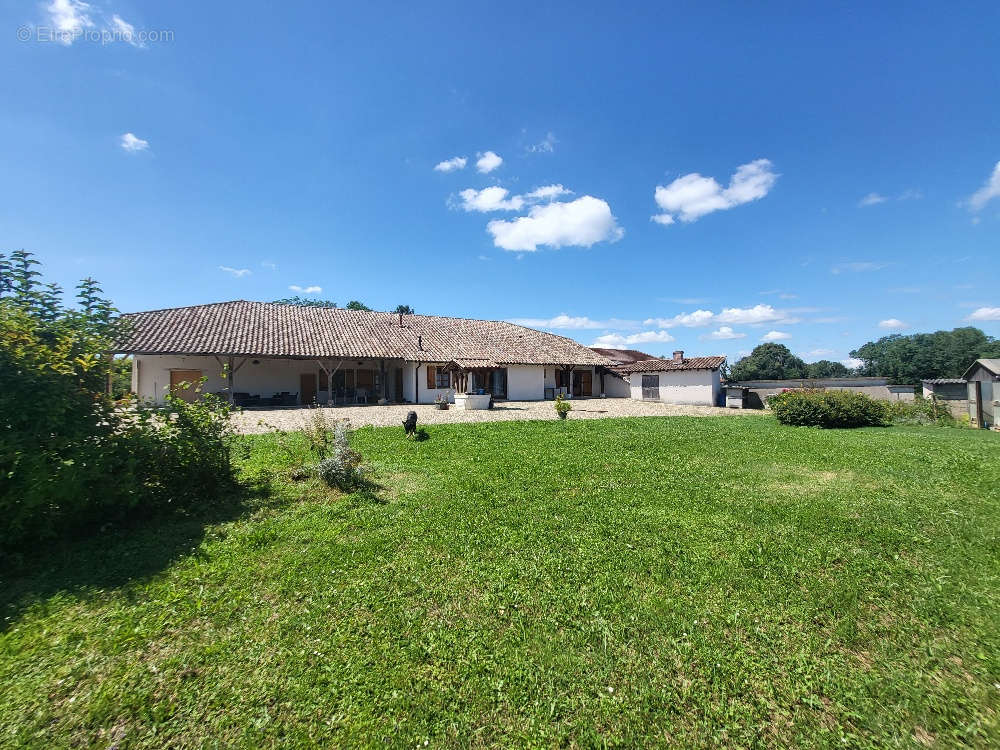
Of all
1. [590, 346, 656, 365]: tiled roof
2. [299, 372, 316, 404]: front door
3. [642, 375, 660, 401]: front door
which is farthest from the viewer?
[590, 346, 656, 365]: tiled roof

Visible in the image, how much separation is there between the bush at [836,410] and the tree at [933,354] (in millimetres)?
53363

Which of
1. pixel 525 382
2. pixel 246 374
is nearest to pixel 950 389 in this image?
pixel 525 382

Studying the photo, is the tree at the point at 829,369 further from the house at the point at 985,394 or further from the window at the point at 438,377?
the window at the point at 438,377

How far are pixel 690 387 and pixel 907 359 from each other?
67.1m

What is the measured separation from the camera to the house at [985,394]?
13664 millimetres

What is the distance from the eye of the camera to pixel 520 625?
3.06 meters

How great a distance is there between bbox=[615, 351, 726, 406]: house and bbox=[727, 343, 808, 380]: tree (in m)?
45.1

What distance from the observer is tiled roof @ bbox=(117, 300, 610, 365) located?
1858cm

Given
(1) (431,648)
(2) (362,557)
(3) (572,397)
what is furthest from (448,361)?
(1) (431,648)

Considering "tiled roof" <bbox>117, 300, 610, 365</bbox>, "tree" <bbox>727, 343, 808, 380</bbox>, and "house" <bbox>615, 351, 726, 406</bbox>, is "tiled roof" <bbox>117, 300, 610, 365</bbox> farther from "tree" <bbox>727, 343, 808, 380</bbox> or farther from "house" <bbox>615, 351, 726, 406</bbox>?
"tree" <bbox>727, 343, 808, 380</bbox>

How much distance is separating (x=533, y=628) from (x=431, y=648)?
76 centimetres

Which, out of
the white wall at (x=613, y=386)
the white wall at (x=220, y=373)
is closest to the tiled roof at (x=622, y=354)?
the white wall at (x=613, y=386)

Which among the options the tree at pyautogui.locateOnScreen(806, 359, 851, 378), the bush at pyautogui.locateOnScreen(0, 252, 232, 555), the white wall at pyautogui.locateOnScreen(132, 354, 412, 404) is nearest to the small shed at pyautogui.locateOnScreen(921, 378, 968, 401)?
the white wall at pyautogui.locateOnScreen(132, 354, 412, 404)

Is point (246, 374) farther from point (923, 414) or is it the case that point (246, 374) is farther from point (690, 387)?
point (923, 414)
